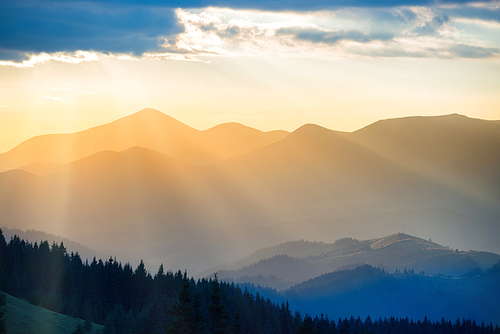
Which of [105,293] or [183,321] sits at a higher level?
[105,293]

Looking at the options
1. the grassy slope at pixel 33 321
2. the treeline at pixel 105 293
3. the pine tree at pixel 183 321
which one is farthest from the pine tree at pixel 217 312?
the treeline at pixel 105 293

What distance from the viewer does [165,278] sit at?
445 feet

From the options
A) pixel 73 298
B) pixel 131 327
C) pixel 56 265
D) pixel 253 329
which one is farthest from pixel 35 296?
pixel 253 329

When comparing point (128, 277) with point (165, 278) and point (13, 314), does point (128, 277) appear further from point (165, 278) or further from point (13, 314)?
point (13, 314)

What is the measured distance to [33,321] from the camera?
242ft

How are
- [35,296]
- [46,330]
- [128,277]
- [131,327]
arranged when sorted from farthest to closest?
1. [128,277]
2. [35,296]
3. [131,327]
4. [46,330]

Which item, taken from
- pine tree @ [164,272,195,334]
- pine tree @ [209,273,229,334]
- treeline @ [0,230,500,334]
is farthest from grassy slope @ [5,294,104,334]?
pine tree @ [209,273,229,334]

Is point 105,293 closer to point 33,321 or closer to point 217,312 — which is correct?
point 33,321

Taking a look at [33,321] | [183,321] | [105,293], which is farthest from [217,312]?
[105,293]

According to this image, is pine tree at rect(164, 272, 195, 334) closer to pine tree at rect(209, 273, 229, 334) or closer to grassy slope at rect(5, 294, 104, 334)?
pine tree at rect(209, 273, 229, 334)

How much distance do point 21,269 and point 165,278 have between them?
40387 mm

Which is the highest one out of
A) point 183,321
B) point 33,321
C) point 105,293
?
point 105,293

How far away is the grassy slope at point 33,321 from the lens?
70312mm

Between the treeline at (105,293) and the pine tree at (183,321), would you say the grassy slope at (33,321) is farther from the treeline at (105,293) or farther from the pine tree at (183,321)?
the pine tree at (183,321)
